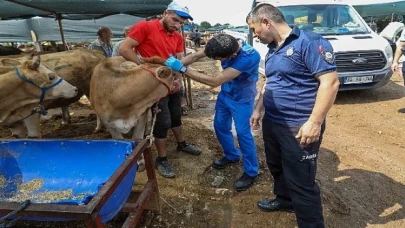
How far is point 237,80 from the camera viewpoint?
3.43 m

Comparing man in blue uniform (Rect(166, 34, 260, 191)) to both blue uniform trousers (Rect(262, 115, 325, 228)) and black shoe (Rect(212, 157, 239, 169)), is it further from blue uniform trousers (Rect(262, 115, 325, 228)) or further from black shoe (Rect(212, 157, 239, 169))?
blue uniform trousers (Rect(262, 115, 325, 228))

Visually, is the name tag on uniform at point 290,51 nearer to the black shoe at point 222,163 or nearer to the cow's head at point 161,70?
the cow's head at point 161,70

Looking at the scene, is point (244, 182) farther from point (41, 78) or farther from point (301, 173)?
point (41, 78)

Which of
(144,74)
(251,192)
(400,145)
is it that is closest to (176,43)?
(144,74)

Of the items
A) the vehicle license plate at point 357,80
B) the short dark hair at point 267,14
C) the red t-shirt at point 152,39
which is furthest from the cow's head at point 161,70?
the vehicle license plate at point 357,80

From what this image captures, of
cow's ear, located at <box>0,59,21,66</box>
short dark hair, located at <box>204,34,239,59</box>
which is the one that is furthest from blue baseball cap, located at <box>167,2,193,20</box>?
cow's ear, located at <box>0,59,21,66</box>

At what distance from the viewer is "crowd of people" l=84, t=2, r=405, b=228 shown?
222 centimetres

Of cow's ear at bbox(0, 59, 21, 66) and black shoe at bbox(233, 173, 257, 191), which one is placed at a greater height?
cow's ear at bbox(0, 59, 21, 66)

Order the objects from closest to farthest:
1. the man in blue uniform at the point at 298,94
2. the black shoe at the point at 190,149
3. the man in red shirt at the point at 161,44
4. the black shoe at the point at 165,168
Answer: the man in blue uniform at the point at 298,94 → the man in red shirt at the point at 161,44 → the black shoe at the point at 165,168 → the black shoe at the point at 190,149

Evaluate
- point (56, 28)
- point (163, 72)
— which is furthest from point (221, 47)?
point (56, 28)

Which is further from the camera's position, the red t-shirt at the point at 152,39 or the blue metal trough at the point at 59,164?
the red t-shirt at the point at 152,39

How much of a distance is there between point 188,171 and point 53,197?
1.67 m

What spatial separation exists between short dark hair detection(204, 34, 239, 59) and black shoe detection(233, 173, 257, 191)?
1376 millimetres

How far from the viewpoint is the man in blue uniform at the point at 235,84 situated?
10.1 feet
